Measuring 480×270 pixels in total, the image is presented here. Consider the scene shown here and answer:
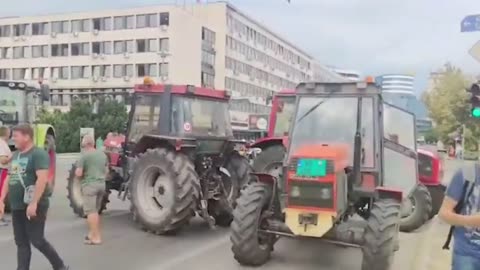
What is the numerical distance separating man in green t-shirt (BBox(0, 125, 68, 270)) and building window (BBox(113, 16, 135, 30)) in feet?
239

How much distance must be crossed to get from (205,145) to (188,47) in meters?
67.7

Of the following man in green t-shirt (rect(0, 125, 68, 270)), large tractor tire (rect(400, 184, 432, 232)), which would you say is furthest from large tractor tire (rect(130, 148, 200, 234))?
large tractor tire (rect(400, 184, 432, 232))

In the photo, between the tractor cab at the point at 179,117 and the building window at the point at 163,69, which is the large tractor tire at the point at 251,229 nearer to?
Answer: the tractor cab at the point at 179,117

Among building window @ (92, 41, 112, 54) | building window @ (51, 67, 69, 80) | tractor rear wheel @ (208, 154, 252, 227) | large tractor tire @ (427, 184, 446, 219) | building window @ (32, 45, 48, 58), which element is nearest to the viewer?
tractor rear wheel @ (208, 154, 252, 227)

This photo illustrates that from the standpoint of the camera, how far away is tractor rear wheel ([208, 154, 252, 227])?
11.1 metres

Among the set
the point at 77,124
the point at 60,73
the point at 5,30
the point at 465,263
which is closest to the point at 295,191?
the point at 465,263

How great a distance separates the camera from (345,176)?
→ 768cm

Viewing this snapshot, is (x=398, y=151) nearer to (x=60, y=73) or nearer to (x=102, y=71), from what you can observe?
(x=102, y=71)

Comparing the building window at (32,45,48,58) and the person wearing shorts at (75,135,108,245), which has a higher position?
the building window at (32,45,48,58)

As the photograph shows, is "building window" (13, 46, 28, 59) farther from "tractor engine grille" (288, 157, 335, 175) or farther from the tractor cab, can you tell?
"tractor engine grille" (288, 157, 335, 175)

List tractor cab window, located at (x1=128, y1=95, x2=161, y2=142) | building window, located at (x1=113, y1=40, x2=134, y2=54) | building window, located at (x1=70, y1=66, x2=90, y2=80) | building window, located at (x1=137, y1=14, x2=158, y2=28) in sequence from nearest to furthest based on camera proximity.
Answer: tractor cab window, located at (x1=128, y1=95, x2=161, y2=142) → building window, located at (x1=137, y1=14, x2=158, y2=28) → building window, located at (x1=113, y1=40, x2=134, y2=54) → building window, located at (x1=70, y1=66, x2=90, y2=80)

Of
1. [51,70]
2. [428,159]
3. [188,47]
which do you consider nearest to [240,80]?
[188,47]

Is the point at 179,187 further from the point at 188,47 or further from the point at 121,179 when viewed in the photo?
the point at 188,47

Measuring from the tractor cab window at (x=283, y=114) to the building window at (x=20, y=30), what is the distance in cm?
7770
